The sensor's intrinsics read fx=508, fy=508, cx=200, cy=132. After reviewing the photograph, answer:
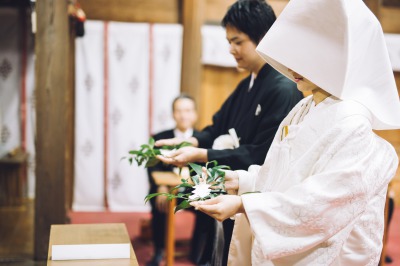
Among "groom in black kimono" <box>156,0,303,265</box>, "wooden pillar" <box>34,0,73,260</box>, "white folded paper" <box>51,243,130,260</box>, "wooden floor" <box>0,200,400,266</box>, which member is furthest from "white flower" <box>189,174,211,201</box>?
"wooden floor" <box>0,200,400,266</box>

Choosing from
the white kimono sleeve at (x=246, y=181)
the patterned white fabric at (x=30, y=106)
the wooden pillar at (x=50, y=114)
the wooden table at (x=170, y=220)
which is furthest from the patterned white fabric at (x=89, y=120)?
the white kimono sleeve at (x=246, y=181)

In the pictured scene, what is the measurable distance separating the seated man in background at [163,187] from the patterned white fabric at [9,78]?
275 cm

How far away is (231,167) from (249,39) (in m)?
0.68

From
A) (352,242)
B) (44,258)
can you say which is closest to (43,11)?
(44,258)

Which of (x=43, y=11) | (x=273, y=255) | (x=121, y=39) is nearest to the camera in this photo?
(x=273, y=255)

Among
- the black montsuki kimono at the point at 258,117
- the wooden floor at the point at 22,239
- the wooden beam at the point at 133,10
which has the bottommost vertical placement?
the wooden floor at the point at 22,239

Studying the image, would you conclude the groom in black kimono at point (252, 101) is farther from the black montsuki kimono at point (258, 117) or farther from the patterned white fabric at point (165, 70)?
the patterned white fabric at point (165, 70)

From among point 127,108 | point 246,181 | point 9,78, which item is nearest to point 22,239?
point 127,108

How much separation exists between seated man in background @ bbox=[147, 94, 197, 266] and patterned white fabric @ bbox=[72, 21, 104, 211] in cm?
189

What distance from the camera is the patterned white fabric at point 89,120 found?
23.5ft

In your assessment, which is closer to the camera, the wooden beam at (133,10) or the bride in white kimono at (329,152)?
the bride in white kimono at (329,152)

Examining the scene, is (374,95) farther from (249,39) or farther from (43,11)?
(43,11)

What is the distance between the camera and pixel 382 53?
187 cm

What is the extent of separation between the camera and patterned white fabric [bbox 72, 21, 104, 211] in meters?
7.16
